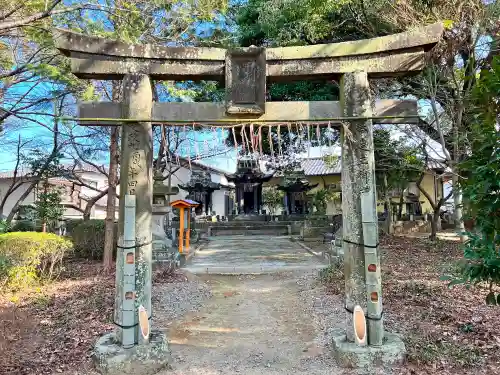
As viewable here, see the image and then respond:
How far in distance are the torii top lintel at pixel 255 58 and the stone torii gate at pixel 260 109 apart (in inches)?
0.5

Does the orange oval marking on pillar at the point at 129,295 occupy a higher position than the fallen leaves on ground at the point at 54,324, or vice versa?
the orange oval marking on pillar at the point at 129,295

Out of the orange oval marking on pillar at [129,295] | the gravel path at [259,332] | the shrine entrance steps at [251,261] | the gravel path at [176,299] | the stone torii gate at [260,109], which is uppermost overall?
the stone torii gate at [260,109]

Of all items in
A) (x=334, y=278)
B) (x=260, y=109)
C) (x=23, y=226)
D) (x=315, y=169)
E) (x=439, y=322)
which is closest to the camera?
(x=260, y=109)

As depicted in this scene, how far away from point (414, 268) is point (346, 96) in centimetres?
718

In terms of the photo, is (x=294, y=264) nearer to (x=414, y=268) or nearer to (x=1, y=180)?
(x=414, y=268)

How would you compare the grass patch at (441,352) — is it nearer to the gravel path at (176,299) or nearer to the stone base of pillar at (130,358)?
the stone base of pillar at (130,358)

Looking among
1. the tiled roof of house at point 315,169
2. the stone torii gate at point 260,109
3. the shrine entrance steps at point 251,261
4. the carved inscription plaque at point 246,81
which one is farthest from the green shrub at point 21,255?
the tiled roof of house at point 315,169

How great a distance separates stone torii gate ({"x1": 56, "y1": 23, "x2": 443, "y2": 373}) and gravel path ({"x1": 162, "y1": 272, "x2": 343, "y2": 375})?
529 millimetres

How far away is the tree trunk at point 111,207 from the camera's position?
991 centimetres

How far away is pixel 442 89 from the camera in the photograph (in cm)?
1143

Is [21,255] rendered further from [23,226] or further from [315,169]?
[315,169]

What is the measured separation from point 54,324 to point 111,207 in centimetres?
485

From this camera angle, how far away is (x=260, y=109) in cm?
448

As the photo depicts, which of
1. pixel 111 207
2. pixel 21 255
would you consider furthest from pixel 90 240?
pixel 21 255
